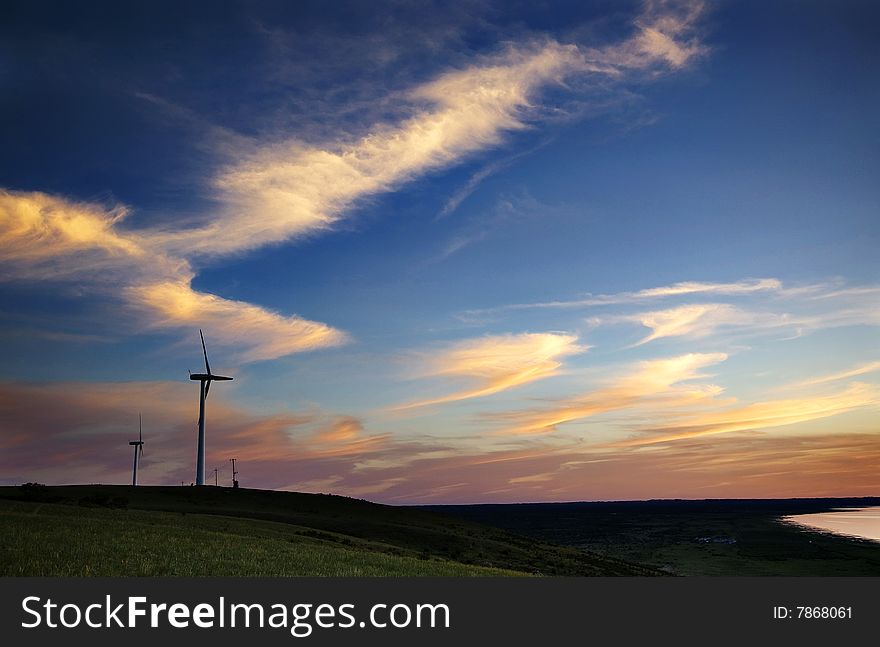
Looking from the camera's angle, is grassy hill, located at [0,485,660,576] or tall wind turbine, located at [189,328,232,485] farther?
tall wind turbine, located at [189,328,232,485]

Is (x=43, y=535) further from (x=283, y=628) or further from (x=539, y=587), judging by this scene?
(x=539, y=587)

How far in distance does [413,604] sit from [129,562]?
1515cm

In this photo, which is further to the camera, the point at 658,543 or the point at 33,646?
the point at 658,543

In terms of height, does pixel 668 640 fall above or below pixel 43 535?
below

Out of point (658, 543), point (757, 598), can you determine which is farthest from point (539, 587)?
point (658, 543)

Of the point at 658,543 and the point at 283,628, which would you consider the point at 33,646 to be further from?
the point at 658,543

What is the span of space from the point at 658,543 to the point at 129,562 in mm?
120736

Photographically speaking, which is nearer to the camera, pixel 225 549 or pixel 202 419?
pixel 225 549

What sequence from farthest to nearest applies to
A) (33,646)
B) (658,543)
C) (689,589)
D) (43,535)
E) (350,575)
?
(658,543) < (43,535) < (350,575) < (689,589) < (33,646)

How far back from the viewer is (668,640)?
21.0m

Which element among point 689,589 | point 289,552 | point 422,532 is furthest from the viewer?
point 422,532

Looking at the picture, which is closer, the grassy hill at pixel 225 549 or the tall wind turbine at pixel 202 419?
the grassy hill at pixel 225 549

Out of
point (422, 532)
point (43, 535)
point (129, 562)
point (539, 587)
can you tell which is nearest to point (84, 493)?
point (422, 532)

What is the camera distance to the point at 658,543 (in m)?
136
